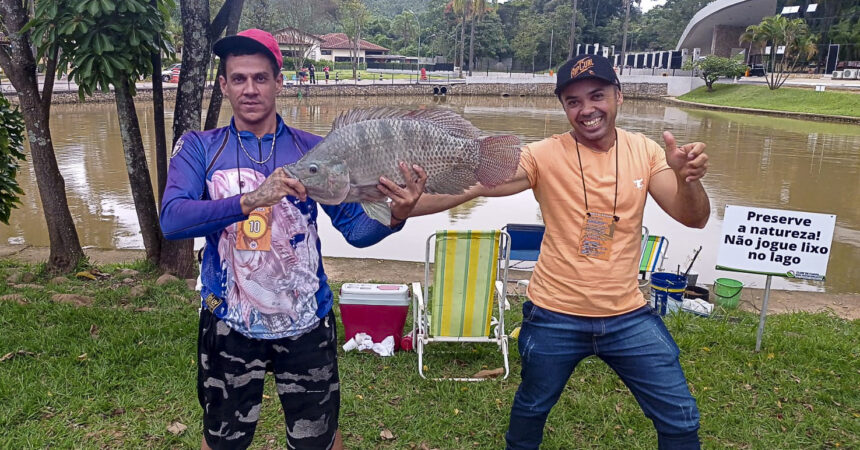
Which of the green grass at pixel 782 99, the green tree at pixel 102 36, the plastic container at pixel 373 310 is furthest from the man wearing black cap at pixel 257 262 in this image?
the green grass at pixel 782 99

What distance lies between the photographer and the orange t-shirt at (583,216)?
8.58 ft

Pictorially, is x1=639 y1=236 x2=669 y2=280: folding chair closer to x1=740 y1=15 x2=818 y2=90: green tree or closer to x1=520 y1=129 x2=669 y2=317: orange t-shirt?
x1=520 y1=129 x2=669 y2=317: orange t-shirt

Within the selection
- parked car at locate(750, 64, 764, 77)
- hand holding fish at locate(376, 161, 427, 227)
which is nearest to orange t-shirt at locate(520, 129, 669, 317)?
hand holding fish at locate(376, 161, 427, 227)

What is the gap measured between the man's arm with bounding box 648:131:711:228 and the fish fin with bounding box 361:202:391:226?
42.1 inches

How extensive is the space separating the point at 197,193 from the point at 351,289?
2.58m

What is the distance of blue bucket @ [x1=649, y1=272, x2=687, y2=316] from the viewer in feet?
18.4

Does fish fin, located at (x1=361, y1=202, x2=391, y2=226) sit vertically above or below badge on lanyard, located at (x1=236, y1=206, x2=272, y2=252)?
above

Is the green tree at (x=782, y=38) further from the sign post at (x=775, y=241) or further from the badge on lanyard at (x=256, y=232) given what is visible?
the badge on lanyard at (x=256, y=232)

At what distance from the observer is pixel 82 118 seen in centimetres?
2333

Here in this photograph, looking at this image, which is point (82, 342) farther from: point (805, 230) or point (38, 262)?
point (805, 230)

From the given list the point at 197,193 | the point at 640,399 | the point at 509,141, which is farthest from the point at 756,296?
the point at 197,193

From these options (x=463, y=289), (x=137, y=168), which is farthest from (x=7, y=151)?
(x=463, y=289)

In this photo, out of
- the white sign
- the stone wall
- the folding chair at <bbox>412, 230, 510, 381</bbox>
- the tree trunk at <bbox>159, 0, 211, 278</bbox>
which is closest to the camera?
the white sign

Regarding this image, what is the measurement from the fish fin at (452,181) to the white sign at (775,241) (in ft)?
9.18
